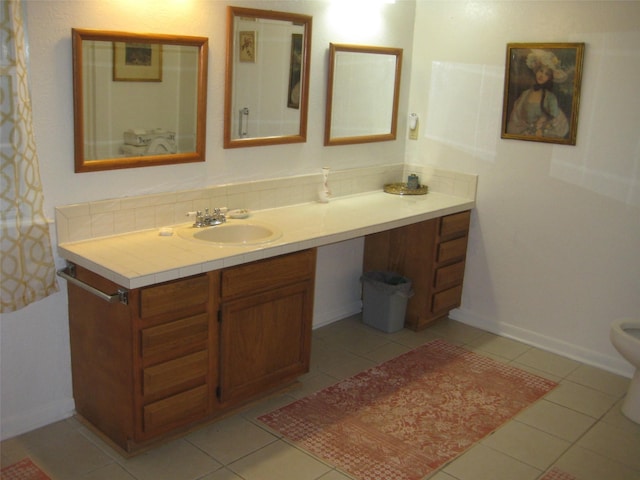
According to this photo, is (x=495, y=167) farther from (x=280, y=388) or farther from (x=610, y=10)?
(x=280, y=388)

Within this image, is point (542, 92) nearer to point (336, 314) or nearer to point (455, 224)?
point (455, 224)

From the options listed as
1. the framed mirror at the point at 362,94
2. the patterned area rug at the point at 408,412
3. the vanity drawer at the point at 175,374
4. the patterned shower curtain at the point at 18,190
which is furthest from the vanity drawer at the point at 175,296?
the framed mirror at the point at 362,94

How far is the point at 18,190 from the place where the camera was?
8.25ft

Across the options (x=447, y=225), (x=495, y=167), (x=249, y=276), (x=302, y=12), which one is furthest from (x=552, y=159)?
(x=249, y=276)

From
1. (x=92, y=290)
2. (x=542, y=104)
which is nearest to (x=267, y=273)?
(x=92, y=290)

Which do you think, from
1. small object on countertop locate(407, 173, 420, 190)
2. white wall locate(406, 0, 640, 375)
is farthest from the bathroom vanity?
white wall locate(406, 0, 640, 375)

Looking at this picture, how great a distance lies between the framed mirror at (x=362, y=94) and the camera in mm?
3768

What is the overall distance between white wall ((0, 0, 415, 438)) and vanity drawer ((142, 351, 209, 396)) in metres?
0.54

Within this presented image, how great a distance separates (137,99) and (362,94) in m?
1.52

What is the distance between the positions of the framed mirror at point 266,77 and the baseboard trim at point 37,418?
4.55 ft

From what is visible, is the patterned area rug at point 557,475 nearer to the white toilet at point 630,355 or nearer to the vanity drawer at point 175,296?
the white toilet at point 630,355

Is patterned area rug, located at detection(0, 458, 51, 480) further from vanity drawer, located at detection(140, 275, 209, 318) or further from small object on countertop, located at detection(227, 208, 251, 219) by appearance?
small object on countertop, located at detection(227, 208, 251, 219)

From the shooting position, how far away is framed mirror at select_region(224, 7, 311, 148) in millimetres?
3217

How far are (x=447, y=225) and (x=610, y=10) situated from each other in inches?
54.8
